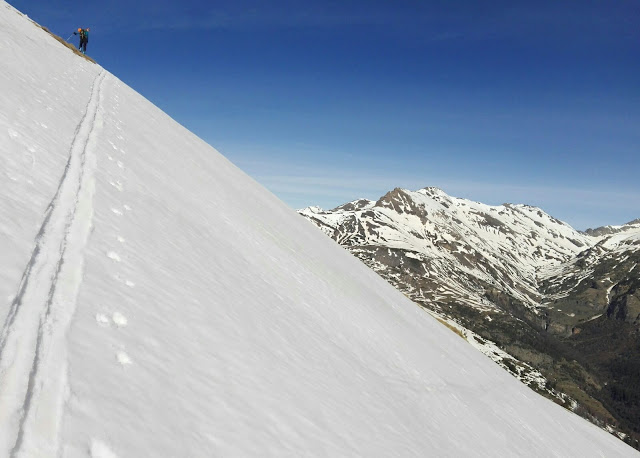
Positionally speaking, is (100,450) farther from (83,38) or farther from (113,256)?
(83,38)

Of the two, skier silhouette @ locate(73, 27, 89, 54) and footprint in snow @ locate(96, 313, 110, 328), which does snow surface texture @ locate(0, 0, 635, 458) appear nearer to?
footprint in snow @ locate(96, 313, 110, 328)

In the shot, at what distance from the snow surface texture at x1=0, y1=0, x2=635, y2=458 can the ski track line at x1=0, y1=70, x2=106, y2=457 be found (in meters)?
0.01

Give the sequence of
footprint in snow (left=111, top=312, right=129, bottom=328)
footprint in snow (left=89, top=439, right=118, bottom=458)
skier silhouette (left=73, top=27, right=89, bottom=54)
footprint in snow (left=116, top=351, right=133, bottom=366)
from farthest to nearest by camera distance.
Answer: skier silhouette (left=73, top=27, right=89, bottom=54), footprint in snow (left=111, top=312, right=129, bottom=328), footprint in snow (left=116, top=351, right=133, bottom=366), footprint in snow (left=89, top=439, right=118, bottom=458)

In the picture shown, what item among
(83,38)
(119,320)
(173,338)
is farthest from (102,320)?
(83,38)

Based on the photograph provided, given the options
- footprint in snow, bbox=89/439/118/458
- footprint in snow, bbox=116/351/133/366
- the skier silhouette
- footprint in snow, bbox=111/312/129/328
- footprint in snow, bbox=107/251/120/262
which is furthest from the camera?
the skier silhouette

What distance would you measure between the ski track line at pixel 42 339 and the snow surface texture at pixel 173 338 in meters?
0.01

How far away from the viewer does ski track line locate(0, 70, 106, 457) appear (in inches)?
116

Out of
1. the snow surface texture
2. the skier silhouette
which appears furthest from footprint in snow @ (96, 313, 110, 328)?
the skier silhouette

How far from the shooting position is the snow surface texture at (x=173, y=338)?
358cm

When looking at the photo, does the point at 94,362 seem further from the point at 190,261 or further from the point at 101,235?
the point at 190,261

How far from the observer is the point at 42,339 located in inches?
150

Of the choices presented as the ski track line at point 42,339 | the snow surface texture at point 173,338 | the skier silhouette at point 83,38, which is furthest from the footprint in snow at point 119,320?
the skier silhouette at point 83,38

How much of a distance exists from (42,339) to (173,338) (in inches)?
62.4

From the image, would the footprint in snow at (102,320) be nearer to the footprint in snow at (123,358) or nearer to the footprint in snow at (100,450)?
the footprint in snow at (123,358)
